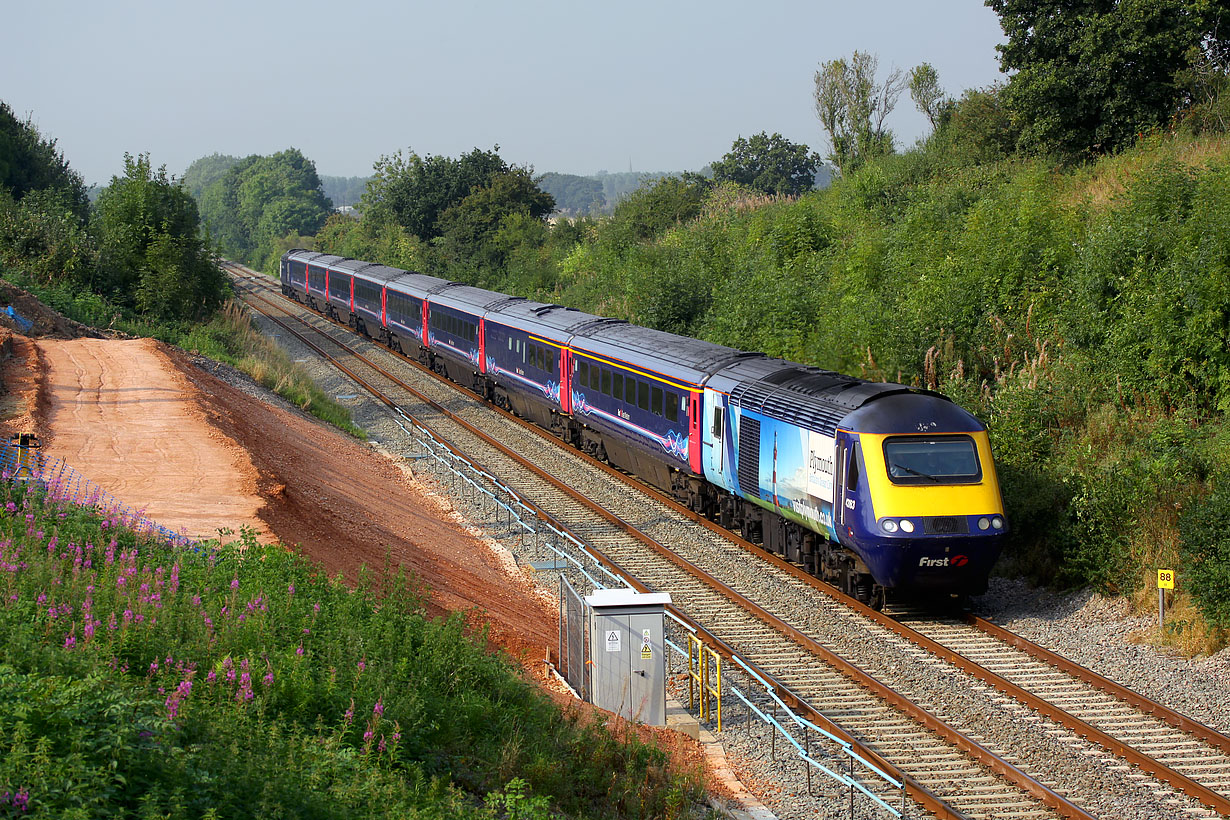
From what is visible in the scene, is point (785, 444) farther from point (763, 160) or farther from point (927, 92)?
point (763, 160)

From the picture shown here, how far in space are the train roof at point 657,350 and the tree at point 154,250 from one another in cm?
1866

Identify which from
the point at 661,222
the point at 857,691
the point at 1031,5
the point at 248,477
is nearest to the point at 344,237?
the point at 661,222

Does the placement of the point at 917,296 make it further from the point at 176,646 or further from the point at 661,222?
the point at 661,222

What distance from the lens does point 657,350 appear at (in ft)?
71.7

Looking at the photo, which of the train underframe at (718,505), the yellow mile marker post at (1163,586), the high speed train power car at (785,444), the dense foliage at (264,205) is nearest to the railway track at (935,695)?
the train underframe at (718,505)

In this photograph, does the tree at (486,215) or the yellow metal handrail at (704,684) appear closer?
the yellow metal handrail at (704,684)

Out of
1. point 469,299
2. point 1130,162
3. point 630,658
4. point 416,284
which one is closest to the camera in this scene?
point 630,658

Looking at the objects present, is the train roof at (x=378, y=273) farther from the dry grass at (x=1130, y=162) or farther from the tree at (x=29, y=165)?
the dry grass at (x=1130, y=162)

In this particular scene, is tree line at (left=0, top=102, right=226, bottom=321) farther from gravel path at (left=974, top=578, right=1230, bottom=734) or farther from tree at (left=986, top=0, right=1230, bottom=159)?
gravel path at (left=974, top=578, right=1230, bottom=734)

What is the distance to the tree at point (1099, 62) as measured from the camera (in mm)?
27094

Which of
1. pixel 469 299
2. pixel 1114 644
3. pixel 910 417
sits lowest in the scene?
pixel 1114 644

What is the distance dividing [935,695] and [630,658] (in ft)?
11.5

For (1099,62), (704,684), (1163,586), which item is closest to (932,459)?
(1163,586)

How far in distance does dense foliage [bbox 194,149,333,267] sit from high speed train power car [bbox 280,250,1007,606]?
8226cm
